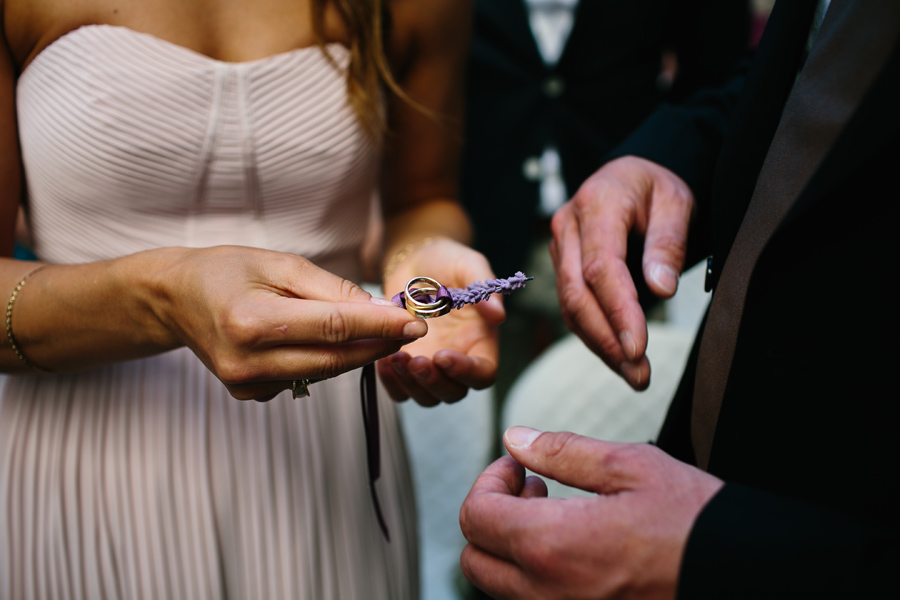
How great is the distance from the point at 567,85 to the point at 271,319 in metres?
2.41

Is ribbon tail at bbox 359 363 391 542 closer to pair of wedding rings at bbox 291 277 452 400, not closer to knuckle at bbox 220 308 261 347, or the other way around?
pair of wedding rings at bbox 291 277 452 400

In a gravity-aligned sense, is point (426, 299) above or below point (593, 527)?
above

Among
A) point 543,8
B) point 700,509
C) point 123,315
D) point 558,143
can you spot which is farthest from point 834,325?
point 543,8

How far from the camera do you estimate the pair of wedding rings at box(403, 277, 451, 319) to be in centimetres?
110

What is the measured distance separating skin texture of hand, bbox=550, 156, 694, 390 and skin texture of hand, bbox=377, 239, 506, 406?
21 cm

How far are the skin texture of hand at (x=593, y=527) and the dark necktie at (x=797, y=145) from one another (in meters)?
0.30

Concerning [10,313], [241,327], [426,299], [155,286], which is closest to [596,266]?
[426,299]

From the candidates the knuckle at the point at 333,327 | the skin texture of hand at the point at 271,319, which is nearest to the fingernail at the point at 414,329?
the skin texture of hand at the point at 271,319

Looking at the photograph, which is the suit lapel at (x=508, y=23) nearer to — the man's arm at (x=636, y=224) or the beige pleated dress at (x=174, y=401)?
the man's arm at (x=636, y=224)

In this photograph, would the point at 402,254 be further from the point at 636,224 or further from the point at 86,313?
the point at 86,313

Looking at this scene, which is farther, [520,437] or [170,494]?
[170,494]

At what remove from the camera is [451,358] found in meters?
1.28

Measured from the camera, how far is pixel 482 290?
120 cm

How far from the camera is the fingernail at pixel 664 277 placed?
1166mm
